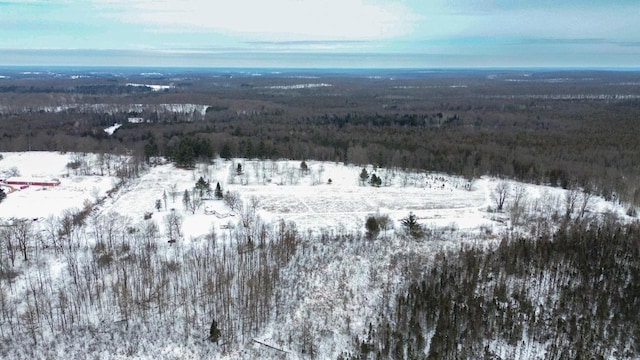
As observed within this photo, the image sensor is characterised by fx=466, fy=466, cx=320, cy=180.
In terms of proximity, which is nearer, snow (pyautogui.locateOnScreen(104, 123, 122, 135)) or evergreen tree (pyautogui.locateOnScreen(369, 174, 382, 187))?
evergreen tree (pyautogui.locateOnScreen(369, 174, 382, 187))

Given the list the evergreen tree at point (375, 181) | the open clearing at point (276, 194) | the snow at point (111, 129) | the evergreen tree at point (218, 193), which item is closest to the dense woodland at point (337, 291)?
the open clearing at point (276, 194)

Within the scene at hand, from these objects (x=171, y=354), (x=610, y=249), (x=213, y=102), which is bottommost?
(x=171, y=354)

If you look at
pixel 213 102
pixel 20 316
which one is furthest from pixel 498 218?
pixel 213 102

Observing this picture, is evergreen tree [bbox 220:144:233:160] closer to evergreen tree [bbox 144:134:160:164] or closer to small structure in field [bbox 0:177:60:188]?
evergreen tree [bbox 144:134:160:164]

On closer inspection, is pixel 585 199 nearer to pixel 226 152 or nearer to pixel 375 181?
pixel 375 181

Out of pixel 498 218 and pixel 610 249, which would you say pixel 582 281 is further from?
pixel 498 218

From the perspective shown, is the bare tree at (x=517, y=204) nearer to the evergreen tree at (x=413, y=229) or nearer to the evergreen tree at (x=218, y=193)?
the evergreen tree at (x=413, y=229)

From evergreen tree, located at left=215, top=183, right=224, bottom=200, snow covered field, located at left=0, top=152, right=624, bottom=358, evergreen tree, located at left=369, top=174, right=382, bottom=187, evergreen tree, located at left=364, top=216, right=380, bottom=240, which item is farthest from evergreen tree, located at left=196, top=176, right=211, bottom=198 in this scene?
evergreen tree, located at left=364, top=216, right=380, bottom=240

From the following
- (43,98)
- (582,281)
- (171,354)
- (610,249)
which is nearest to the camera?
(171,354)
